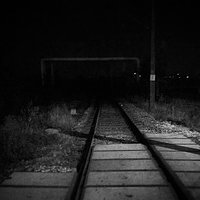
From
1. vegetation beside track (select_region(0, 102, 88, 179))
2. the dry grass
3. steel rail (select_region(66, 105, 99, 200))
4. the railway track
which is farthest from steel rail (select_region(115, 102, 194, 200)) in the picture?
the dry grass

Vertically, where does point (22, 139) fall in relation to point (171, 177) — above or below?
above

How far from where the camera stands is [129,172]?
665 centimetres

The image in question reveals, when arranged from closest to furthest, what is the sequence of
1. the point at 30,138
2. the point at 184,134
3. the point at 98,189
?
1. the point at 98,189
2. the point at 30,138
3. the point at 184,134

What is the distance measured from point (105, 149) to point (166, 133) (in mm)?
3610

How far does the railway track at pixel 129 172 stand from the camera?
5457mm

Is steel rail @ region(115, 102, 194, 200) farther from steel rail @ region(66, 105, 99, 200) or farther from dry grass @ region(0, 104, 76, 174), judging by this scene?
dry grass @ region(0, 104, 76, 174)

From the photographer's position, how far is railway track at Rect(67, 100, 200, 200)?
5457 millimetres

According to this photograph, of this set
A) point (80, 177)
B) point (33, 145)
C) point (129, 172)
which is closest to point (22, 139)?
point (33, 145)

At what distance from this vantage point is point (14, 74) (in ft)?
47.2

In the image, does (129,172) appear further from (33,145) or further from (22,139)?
A: (22,139)

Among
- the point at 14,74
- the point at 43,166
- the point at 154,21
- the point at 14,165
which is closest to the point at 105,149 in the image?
the point at 43,166

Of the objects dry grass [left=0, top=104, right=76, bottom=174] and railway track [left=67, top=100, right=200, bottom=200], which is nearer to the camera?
railway track [left=67, top=100, right=200, bottom=200]

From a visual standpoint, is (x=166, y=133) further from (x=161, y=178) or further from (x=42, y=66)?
(x=42, y=66)

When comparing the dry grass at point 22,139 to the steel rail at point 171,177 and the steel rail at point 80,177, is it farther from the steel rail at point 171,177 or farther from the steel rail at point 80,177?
the steel rail at point 171,177
